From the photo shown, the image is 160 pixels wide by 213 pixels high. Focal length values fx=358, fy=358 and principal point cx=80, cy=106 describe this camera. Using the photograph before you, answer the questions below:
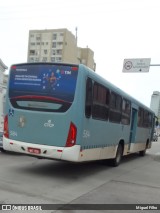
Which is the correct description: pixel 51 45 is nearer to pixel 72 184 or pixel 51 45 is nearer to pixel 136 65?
pixel 136 65

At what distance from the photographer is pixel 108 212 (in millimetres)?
6793

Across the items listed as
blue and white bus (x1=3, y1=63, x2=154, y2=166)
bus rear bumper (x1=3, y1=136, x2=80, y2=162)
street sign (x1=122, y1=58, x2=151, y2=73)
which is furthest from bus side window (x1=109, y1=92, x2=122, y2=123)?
street sign (x1=122, y1=58, x2=151, y2=73)

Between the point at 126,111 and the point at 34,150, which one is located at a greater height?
the point at 126,111

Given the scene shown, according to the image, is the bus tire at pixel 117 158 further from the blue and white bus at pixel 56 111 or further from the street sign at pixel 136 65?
the street sign at pixel 136 65

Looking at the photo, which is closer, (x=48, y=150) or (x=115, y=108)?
(x=48, y=150)

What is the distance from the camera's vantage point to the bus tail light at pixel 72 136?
955 cm

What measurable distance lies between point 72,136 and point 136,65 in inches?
551

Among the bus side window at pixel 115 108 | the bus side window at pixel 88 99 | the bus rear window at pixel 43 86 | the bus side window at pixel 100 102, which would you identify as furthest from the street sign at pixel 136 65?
the bus rear window at pixel 43 86

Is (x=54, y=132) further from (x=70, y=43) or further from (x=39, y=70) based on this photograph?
(x=70, y=43)

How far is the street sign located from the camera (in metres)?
22.2

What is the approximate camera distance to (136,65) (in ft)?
74.2

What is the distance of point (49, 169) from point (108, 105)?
9.32ft

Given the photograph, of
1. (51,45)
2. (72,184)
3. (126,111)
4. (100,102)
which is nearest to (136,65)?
(126,111)

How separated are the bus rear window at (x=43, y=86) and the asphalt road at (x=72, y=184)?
1990 millimetres
